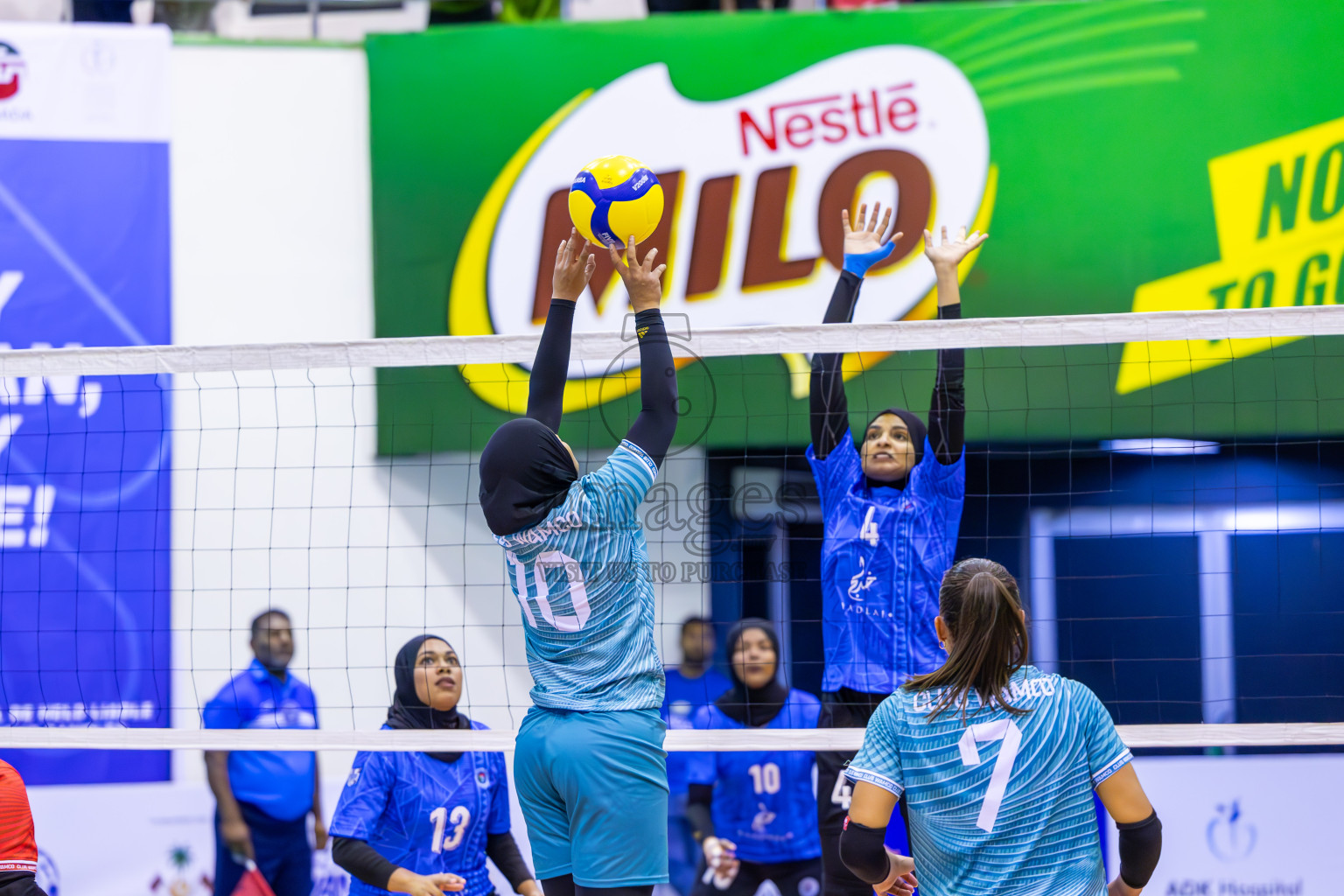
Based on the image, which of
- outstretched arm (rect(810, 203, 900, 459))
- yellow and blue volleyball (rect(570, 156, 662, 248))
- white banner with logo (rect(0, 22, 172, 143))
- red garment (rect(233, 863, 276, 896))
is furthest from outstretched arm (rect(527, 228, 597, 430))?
white banner with logo (rect(0, 22, 172, 143))

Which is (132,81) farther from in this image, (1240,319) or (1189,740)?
(1189,740)

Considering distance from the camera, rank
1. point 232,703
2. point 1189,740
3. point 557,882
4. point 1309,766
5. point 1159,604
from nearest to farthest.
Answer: point 557,882 < point 1189,740 < point 232,703 < point 1309,766 < point 1159,604

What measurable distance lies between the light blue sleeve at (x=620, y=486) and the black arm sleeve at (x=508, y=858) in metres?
1.95

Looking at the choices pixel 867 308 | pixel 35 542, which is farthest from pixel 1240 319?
pixel 35 542

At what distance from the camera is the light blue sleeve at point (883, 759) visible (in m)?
2.41

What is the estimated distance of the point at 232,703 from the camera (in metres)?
5.78

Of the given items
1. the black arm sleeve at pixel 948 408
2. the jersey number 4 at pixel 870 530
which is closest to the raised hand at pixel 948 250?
the black arm sleeve at pixel 948 408

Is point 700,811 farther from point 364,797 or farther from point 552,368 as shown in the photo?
point 552,368

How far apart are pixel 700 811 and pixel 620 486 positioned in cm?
335

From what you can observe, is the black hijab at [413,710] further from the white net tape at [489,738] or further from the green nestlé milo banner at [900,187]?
the green nestlé milo banner at [900,187]

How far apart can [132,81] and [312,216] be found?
127cm

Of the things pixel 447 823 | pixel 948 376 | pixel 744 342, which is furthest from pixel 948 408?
pixel 447 823

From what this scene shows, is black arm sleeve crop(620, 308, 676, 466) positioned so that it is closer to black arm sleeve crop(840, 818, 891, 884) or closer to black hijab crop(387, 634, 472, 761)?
black arm sleeve crop(840, 818, 891, 884)

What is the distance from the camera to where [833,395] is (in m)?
4.37
